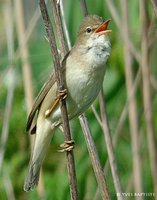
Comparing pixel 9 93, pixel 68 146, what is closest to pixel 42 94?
pixel 68 146

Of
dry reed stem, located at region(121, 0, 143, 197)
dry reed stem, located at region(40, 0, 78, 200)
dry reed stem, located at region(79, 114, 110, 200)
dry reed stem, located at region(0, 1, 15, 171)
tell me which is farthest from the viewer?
dry reed stem, located at region(0, 1, 15, 171)

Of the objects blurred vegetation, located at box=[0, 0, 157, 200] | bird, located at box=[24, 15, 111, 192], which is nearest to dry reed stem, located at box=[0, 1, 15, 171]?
blurred vegetation, located at box=[0, 0, 157, 200]

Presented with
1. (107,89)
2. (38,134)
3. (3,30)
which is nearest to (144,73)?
(107,89)

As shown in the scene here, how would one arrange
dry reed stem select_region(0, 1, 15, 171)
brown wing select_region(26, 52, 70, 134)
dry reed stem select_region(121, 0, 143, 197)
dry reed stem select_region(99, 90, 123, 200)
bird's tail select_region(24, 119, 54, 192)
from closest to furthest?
dry reed stem select_region(99, 90, 123, 200) → brown wing select_region(26, 52, 70, 134) → bird's tail select_region(24, 119, 54, 192) → dry reed stem select_region(121, 0, 143, 197) → dry reed stem select_region(0, 1, 15, 171)

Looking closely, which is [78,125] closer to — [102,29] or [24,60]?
[24,60]

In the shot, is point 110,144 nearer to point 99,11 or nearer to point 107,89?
point 107,89

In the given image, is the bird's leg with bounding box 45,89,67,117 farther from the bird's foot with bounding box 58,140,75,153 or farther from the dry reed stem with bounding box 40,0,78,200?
the bird's foot with bounding box 58,140,75,153

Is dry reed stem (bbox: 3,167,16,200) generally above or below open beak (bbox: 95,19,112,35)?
below

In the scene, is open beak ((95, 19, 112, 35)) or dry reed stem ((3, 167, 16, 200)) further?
dry reed stem ((3, 167, 16, 200))
